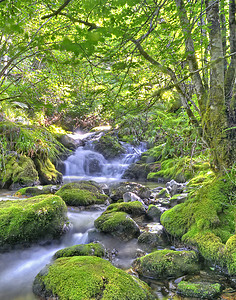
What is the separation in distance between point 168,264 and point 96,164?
1294cm

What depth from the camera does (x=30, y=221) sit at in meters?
4.21

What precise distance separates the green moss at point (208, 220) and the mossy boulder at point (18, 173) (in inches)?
273

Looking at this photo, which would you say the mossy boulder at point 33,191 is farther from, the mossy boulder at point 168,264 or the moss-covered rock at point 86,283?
the mossy boulder at point 168,264

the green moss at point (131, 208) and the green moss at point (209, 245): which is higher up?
the green moss at point (209, 245)

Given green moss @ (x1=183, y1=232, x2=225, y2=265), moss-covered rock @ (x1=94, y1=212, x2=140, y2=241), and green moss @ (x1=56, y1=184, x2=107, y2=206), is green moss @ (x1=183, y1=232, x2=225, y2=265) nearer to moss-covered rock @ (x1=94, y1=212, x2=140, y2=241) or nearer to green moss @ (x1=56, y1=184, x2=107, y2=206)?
moss-covered rock @ (x1=94, y1=212, x2=140, y2=241)

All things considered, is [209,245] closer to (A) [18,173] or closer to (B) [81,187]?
(B) [81,187]

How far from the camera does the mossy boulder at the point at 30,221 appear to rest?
410 centimetres

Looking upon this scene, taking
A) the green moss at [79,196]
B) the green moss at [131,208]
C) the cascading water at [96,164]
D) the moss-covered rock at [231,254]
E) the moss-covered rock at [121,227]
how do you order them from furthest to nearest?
the cascading water at [96,164] < the green moss at [79,196] < the green moss at [131,208] < the moss-covered rock at [121,227] < the moss-covered rock at [231,254]

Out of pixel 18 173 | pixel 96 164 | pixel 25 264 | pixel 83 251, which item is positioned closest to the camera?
pixel 83 251

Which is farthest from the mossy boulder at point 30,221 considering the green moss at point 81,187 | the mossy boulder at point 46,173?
the mossy boulder at point 46,173

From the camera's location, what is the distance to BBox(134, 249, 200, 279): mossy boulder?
307 centimetres

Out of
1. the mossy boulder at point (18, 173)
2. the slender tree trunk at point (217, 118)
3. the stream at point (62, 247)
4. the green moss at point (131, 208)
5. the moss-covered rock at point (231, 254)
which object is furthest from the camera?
the mossy boulder at point (18, 173)

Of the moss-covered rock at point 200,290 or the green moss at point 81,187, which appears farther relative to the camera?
the green moss at point 81,187

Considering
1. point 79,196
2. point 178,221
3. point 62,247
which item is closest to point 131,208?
point 178,221
